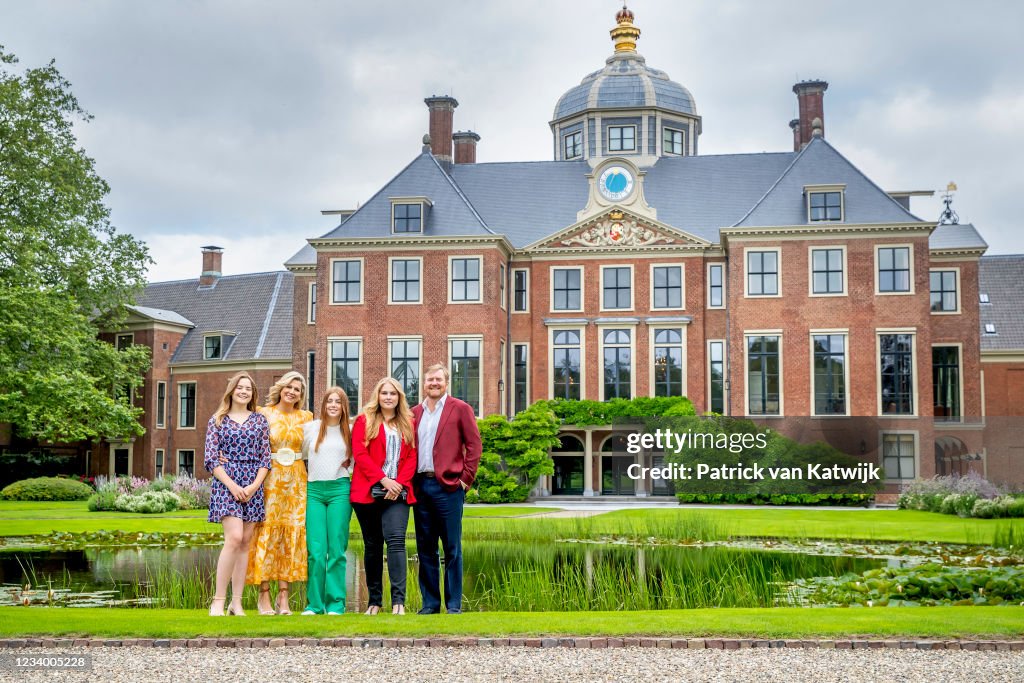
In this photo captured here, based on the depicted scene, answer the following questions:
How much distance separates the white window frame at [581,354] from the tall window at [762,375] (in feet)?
18.0

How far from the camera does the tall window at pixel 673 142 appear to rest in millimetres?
41875

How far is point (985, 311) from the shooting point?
136ft

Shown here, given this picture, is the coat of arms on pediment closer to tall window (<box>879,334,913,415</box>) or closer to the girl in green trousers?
tall window (<box>879,334,913,415</box>)

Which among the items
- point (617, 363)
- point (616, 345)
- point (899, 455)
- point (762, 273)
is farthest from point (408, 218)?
point (899, 455)

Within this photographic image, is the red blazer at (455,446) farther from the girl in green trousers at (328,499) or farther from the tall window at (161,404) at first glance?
the tall window at (161,404)

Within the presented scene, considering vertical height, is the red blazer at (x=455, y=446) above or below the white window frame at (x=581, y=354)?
below

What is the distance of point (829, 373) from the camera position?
33.9 metres

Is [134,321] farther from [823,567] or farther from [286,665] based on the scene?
[286,665]

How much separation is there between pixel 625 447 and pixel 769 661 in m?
28.7

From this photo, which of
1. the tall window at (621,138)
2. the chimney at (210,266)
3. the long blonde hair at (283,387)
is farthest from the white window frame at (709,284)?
the long blonde hair at (283,387)

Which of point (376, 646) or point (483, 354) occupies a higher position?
A: point (483, 354)

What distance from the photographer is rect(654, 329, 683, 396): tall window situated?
1400 inches

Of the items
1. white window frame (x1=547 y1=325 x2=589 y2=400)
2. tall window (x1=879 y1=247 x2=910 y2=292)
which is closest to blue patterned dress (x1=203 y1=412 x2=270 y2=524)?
white window frame (x1=547 y1=325 x2=589 y2=400)

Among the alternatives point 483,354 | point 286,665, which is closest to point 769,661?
point 286,665
